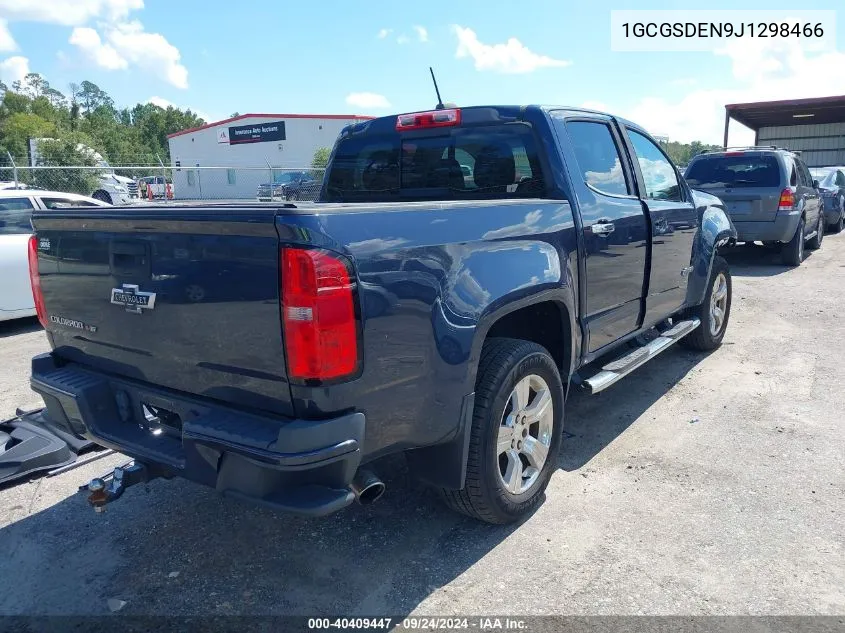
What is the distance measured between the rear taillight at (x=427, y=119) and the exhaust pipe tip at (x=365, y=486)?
2289mm

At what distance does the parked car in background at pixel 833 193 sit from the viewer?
1543 cm

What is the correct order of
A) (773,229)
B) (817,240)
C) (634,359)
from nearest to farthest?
(634,359) → (773,229) → (817,240)

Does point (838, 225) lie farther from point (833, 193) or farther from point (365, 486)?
point (365, 486)

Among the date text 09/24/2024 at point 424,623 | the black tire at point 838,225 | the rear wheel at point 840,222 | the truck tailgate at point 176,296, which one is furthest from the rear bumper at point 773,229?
the truck tailgate at point 176,296

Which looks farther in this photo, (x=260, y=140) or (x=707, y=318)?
(x=260, y=140)

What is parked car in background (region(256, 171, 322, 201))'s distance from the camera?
15431 millimetres

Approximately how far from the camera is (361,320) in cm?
232

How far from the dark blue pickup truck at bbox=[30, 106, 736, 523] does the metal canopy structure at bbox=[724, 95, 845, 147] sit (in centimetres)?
2277

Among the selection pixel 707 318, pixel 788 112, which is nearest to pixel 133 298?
pixel 707 318

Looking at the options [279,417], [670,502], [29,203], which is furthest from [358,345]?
[29,203]

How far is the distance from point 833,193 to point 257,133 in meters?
43.6

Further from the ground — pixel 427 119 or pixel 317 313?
pixel 427 119

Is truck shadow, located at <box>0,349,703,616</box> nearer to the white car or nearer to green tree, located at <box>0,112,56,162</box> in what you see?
the white car

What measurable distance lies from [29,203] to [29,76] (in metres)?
128
